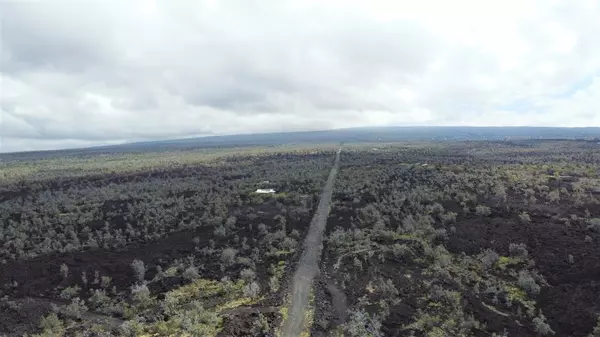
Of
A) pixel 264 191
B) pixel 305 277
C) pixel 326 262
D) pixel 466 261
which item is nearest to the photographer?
pixel 305 277

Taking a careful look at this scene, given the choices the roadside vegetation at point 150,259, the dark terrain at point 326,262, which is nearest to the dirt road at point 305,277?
the dark terrain at point 326,262

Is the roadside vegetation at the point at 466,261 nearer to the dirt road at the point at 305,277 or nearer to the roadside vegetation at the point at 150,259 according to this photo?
the dirt road at the point at 305,277

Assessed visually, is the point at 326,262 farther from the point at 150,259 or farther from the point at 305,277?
the point at 150,259

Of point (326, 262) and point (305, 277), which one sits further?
point (326, 262)

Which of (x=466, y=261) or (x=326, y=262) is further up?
(x=326, y=262)

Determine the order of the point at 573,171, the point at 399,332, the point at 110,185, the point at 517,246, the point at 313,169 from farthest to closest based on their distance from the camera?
the point at 313,169, the point at 110,185, the point at 573,171, the point at 517,246, the point at 399,332

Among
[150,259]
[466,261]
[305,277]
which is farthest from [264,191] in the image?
[466,261]

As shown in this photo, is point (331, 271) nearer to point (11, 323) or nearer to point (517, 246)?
point (517, 246)

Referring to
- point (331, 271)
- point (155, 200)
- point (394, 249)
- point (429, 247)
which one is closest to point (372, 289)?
point (331, 271)

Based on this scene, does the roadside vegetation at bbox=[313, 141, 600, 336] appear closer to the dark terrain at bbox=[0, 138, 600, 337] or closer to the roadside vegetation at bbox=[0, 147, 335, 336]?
the dark terrain at bbox=[0, 138, 600, 337]
